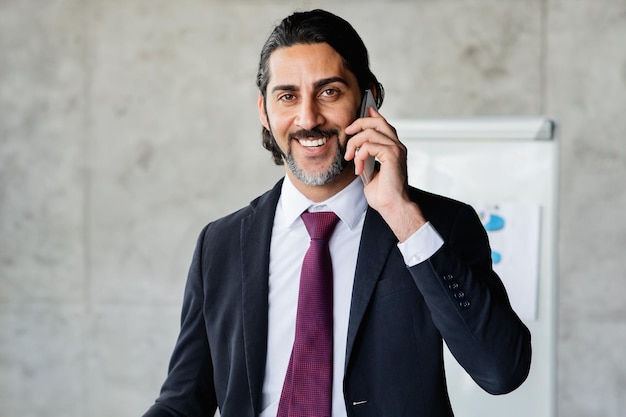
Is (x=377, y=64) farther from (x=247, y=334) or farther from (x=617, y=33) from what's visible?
(x=247, y=334)

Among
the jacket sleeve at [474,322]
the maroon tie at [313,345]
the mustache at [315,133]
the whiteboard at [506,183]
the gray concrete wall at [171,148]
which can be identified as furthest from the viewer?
the gray concrete wall at [171,148]

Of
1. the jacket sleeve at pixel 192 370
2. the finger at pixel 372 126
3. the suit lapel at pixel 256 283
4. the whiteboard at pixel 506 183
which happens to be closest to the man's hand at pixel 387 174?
the finger at pixel 372 126

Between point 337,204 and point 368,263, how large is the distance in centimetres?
19

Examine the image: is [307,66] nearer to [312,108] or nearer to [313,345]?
[312,108]

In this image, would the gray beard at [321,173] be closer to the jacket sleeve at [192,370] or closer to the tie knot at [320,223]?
the tie knot at [320,223]

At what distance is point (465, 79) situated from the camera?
4.06 metres

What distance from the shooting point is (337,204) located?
1801mm

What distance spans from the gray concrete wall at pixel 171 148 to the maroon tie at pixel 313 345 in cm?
249

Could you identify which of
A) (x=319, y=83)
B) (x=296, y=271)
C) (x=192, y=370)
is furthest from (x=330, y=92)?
(x=192, y=370)

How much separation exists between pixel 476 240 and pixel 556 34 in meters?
2.63

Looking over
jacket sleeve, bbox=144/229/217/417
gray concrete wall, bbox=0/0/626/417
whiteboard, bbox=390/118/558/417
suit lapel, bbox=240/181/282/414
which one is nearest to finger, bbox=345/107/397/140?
suit lapel, bbox=240/181/282/414

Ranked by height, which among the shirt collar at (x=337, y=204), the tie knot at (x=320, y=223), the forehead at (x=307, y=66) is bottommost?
the tie knot at (x=320, y=223)

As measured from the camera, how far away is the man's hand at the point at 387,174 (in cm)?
155

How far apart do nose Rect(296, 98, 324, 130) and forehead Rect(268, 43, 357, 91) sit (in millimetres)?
49
